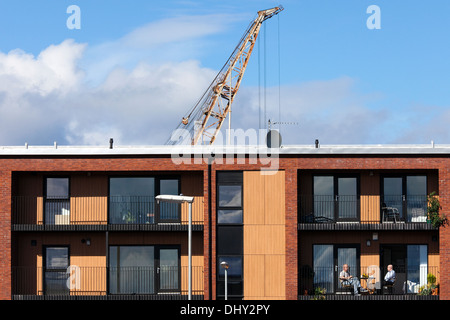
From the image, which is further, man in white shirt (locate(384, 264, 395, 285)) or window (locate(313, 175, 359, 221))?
window (locate(313, 175, 359, 221))

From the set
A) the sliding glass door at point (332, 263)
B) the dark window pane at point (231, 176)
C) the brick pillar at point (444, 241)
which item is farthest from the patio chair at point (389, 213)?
the dark window pane at point (231, 176)

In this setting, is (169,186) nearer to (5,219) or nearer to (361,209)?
(5,219)

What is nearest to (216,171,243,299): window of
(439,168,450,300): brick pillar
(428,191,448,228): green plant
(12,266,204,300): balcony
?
(12,266,204,300): balcony

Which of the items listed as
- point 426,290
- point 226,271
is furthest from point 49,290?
point 426,290

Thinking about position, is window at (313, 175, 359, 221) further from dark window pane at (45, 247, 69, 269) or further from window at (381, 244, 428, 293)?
dark window pane at (45, 247, 69, 269)

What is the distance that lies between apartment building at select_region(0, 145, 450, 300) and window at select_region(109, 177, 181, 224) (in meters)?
0.04

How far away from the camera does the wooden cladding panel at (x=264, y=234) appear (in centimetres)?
3650

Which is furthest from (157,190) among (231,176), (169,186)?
(231,176)

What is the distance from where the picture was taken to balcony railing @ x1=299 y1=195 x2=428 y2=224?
37.3 meters

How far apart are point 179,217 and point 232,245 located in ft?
8.70

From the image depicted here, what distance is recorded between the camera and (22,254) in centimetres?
3778

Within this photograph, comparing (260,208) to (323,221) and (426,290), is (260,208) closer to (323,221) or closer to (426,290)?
(323,221)

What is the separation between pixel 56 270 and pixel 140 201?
470 cm

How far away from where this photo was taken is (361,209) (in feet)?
123
